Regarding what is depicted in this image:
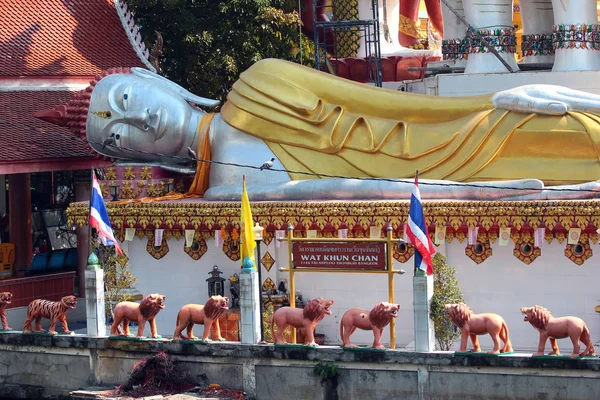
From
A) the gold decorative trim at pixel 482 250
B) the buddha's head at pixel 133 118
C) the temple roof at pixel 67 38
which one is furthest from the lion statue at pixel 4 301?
the gold decorative trim at pixel 482 250

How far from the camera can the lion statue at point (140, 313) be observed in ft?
58.3

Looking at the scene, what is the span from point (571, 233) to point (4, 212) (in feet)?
49.6

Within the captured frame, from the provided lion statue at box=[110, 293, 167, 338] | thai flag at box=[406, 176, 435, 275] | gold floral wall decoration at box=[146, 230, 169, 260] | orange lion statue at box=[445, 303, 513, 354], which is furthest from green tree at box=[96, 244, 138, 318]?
orange lion statue at box=[445, 303, 513, 354]

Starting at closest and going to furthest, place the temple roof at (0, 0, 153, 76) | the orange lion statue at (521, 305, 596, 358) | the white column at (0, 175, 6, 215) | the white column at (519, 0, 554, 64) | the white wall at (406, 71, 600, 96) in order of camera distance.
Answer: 1. the orange lion statue at (521, 305, 596, 358)
2. the white wall at (406, 71, 600, 96)
3. the white column at (519, 0, 554, 64)
4. the temple roof at (0, 0, 153, 76)
5. the white column at (0, 175, 6, 215)

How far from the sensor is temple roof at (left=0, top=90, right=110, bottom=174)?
21.5 m

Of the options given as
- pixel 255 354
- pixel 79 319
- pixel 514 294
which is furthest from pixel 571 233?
pixel 79 319

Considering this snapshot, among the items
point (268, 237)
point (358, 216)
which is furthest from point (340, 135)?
point (268, 237)

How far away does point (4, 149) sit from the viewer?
844 inches

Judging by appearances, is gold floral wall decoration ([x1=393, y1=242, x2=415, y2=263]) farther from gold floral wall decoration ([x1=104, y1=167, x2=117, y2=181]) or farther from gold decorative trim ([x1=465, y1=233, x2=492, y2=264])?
gold floral wall decoration ([x1=104, y1=167, x2=117, y2=181])

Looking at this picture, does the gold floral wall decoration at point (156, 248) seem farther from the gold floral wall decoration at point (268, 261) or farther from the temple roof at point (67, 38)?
the temple roof at point (67, 38)

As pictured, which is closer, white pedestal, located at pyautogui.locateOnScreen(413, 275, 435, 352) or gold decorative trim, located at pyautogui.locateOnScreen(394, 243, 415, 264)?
→ white pedestal, located at pyautogui.locateOnScreen(413, 275, 435, 352)

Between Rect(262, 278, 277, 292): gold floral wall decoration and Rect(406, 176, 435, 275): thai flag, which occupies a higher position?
Rect(406, 176, 435, 275): thai flag

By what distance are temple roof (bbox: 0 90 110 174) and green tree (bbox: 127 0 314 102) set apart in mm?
3633

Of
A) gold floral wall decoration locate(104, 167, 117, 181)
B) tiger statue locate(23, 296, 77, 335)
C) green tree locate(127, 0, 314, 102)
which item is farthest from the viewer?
green tree locate(127, 0, 314, 102)
